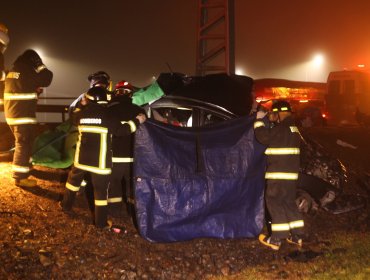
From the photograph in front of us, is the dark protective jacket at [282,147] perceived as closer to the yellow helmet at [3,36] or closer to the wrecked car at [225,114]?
the wrecked car at [225,114]

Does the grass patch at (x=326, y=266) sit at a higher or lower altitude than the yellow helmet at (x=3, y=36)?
lower

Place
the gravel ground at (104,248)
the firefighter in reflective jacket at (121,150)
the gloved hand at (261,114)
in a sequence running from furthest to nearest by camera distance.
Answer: the firefighter in reflective jacket at (121,150) < the gloved hand at (261,114) < the gravel ground at (104,248)

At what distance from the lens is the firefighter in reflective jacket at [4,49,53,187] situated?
6.33 meters

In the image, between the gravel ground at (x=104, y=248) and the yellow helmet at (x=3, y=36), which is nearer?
the gravel ground at (x=104, y=248)

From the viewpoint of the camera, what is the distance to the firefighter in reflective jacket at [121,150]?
215 inches

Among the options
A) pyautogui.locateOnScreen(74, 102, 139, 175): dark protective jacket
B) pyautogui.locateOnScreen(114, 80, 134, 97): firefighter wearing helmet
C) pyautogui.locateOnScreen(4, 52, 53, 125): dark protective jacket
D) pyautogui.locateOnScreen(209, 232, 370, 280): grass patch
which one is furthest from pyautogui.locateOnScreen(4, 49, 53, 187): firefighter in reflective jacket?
pyautogui.locateOnScreen(209, 232, 370, 280): grass patch

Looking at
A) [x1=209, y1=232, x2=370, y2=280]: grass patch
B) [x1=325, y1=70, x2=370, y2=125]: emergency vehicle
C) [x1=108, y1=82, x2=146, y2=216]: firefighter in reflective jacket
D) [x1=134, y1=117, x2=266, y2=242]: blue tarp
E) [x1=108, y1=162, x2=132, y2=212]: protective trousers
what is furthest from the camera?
[x1=325, y1=70, x2=370, y2=125]: emergency vehicle

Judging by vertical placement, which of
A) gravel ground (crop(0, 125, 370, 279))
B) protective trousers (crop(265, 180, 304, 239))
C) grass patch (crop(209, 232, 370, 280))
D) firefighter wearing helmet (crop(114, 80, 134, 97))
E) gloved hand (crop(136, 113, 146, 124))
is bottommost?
grass patch (crop(209, 232, 370, 280))

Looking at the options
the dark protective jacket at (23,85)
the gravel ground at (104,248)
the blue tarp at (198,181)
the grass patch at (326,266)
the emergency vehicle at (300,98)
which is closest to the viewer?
the gravel ground at (104,248)

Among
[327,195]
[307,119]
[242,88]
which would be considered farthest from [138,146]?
[307,119]

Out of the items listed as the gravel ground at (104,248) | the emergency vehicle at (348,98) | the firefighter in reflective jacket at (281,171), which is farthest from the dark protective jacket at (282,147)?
the emergency vehicle at (348,98)

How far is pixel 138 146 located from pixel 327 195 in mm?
2890

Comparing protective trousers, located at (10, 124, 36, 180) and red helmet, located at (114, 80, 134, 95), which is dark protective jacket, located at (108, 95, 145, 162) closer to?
red helmet, located at (114, 80, 134, 95)

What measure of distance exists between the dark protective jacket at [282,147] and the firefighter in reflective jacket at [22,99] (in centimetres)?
346
